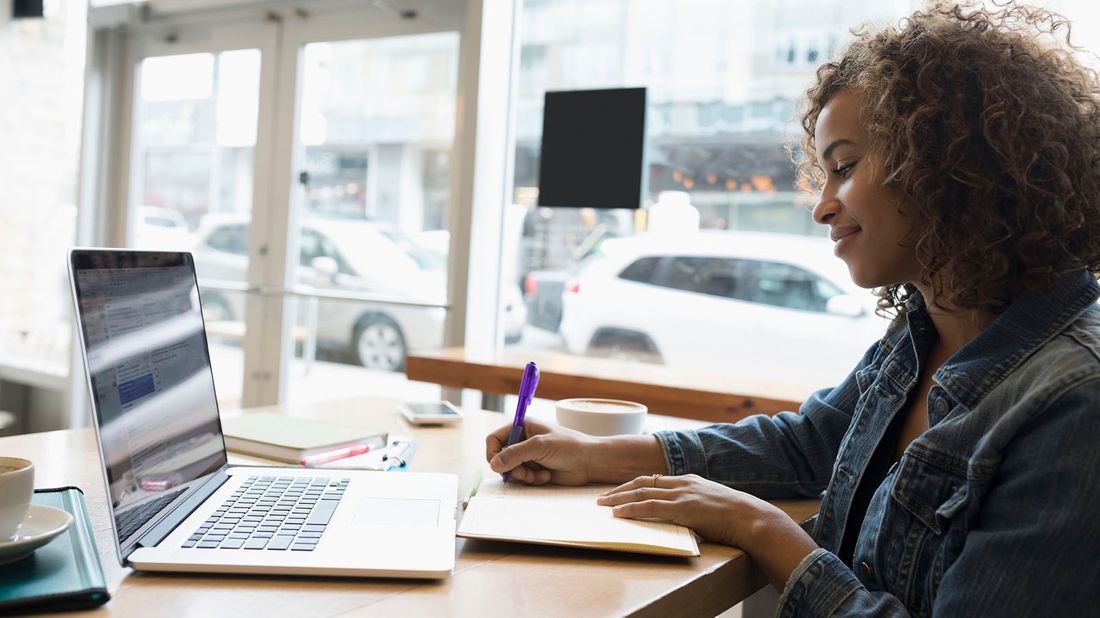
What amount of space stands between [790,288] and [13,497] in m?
2.62

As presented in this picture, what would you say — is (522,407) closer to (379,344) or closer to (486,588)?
(486,588)

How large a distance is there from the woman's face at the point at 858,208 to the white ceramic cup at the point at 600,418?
1.43ft

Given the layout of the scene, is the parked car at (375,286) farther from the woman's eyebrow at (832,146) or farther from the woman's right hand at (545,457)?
the woman's eyebrow at (832,146)

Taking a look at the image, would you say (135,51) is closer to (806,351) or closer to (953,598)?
(806,351)

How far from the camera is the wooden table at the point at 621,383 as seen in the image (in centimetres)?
223

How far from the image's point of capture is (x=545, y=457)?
120cm

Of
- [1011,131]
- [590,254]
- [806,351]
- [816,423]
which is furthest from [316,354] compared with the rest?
[1011,131]

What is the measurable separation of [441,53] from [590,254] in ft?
3.34

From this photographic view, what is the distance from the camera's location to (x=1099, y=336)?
0.89 metres

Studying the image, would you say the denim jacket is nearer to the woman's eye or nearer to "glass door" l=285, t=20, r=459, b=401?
the woman's eye

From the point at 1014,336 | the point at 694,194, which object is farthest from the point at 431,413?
the point at 694,194

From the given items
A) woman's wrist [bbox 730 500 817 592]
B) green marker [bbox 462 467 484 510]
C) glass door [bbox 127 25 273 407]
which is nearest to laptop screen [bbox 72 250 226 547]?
green marker [bbox 462 467 484 510]

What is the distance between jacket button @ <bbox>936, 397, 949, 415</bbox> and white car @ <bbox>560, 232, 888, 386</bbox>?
76.0 inches

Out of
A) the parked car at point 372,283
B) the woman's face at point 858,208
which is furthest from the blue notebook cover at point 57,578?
the parked car at point 372,283
